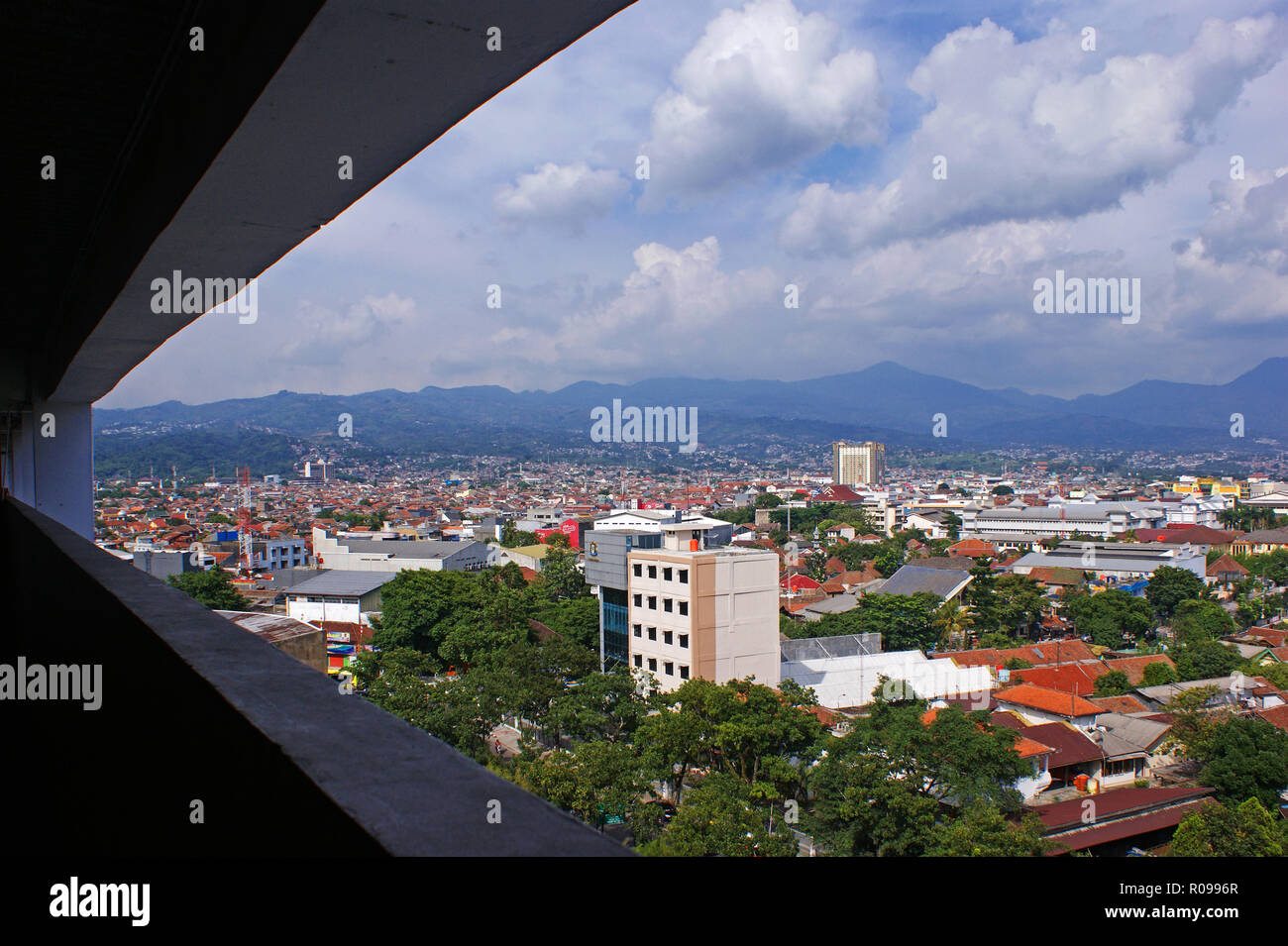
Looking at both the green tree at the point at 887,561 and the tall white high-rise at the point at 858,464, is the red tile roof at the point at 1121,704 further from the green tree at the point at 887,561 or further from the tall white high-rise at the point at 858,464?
the tall white high-rise at the point at 858,464

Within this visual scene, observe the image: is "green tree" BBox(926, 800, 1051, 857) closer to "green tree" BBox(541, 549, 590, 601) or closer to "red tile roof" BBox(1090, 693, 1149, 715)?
"red tile roof" BBox(1090, 693, 1149, 715)

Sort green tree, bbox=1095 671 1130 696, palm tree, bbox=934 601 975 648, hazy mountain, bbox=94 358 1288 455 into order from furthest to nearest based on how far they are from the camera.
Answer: hazy mountain, bbox=94 358 1288 455 → palm tree, bbox=934 601 975 648 → green tree, bbox=1095 671 1130 696

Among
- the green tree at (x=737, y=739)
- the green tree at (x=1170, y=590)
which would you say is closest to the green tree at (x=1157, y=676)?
the green tree at (x=1170, y=590)

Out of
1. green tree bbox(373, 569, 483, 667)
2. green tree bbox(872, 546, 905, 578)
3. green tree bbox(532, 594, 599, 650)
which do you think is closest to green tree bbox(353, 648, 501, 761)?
green tree bbox(532, 594, 599, 650)

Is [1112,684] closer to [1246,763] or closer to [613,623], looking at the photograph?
[1246,763]

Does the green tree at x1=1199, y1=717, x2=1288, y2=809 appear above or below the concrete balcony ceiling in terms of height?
below
